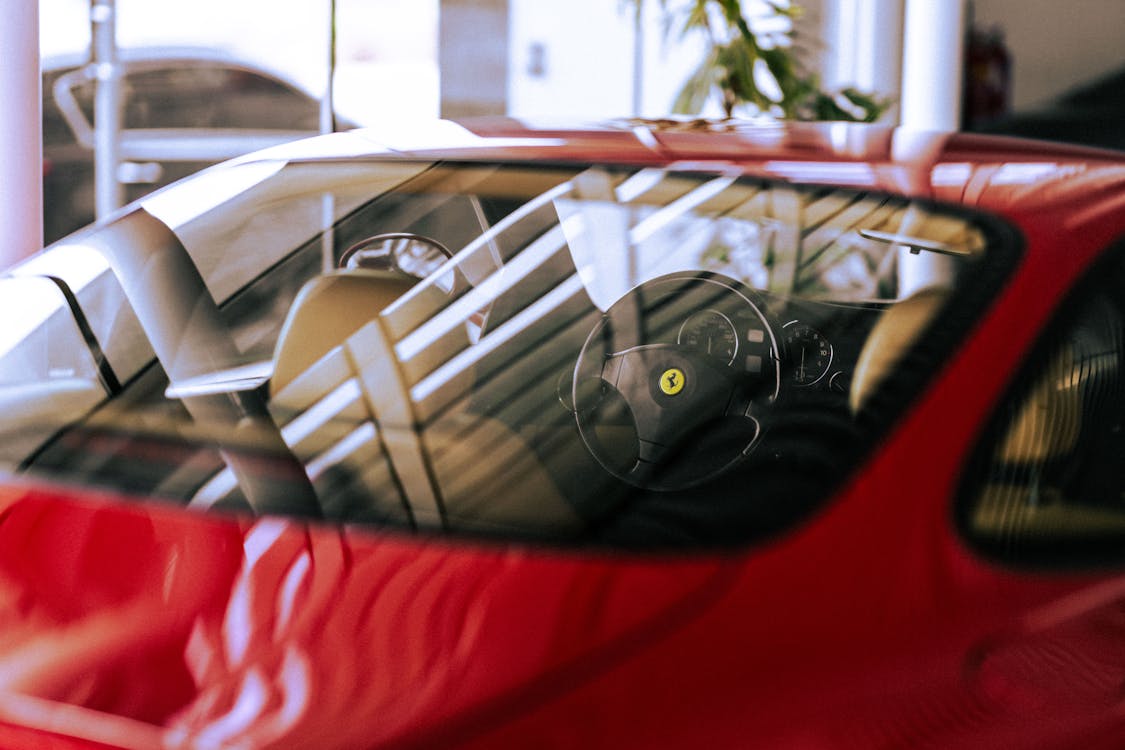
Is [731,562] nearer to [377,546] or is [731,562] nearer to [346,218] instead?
[377,546]

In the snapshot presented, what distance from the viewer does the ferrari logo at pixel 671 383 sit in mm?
1425

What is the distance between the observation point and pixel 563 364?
138cm

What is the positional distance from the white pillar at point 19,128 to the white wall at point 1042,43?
7.54 m

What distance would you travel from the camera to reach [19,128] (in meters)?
2.61

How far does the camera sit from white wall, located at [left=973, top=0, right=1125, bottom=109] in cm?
882

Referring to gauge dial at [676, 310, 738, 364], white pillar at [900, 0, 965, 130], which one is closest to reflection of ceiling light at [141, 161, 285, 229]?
gauge dial at [676, 310, 738, 364]

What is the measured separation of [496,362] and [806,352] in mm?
648

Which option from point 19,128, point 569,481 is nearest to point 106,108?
point 19,128

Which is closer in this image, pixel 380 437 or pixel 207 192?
pixel 380 437

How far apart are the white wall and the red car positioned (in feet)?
26.9

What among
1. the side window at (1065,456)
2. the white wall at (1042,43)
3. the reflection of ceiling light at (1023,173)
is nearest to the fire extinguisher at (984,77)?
the white wall at (1042,43)

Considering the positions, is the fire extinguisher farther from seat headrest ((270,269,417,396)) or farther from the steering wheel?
seat headrest ((270,269,417,396))

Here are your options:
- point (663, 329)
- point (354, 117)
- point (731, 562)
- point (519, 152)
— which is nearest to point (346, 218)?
point (663, 329)

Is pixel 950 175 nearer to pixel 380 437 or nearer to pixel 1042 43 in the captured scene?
pixel 380 437
